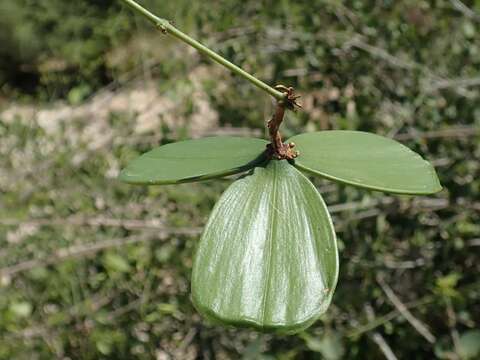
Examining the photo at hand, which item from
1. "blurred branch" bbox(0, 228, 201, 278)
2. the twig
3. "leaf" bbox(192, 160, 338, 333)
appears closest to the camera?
"leaf" bbox(192, 160, 338, 333)

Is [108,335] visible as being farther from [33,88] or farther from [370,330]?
[33,88]

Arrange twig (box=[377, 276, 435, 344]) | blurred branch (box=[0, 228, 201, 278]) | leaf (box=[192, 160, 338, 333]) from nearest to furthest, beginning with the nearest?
1. leaf (box=[192, 160, 338, 333])
2. twig (box=[377, 276, 435, 344])
3. blurred branch (box=[0, 228, 201, 278])

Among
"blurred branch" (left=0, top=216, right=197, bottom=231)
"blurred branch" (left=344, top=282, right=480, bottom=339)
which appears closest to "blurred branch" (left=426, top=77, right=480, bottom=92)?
"blurred branch" (left=344, top=282, right=480, bottom=339)

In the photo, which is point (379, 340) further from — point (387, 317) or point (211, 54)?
point (211, 54)

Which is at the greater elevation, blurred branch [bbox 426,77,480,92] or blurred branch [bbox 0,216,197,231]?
blurred branch [bbox 426,77,480,92]

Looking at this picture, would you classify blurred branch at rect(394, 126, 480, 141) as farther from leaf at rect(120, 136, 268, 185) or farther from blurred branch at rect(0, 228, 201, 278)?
leaf at rect(120, 136, 268, 185)

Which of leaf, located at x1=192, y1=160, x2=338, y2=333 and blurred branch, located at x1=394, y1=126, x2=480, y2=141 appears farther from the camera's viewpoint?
blurred branch, located at x1=394, y1=126, x2=480, y2=141

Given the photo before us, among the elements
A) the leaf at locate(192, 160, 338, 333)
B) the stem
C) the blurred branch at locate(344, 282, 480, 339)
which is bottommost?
the blurred branch at locate(344, 282, 480, 339)
